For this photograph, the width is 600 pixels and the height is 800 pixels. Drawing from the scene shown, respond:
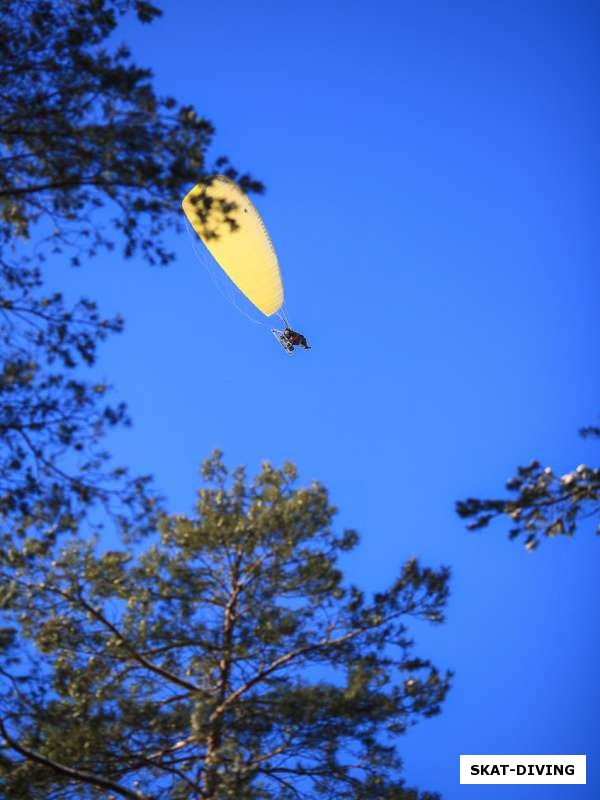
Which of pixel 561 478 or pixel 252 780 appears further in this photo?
pixel 252 780

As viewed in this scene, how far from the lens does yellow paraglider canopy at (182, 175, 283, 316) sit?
6.47 metres

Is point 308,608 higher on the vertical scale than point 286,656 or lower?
higher

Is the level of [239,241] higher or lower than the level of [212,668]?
higher

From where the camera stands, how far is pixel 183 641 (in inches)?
372

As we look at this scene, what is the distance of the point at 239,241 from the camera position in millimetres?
12617

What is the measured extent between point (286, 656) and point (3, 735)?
3693 mm

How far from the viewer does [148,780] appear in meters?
8.14

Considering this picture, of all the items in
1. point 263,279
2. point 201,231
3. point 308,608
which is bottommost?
point 308,608

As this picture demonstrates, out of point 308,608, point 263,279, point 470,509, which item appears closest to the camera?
point 470,509

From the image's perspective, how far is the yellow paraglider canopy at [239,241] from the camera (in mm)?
6473

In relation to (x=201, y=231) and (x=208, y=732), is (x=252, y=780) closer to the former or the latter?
(x=208, y=732)

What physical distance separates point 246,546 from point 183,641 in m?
1.61

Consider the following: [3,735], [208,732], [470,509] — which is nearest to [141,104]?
[470,509]

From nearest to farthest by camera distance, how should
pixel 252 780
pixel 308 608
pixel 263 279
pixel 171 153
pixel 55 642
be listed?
1. pixel 171 153
2. pixel 252 780
3. pixel 55 642
4. pixel 308 608
5. pixel 263 279
